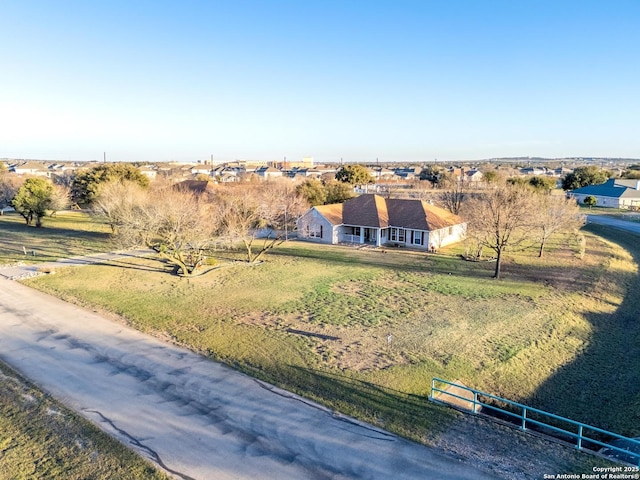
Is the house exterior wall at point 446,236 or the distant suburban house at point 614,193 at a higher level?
the distant suburban house at point 614,193

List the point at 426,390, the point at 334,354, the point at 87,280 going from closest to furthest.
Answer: the point at 426,390, the point at 334,354, the point at 87,280

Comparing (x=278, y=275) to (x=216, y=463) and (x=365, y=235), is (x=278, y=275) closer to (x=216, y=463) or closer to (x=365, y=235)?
(x=365, y=235)

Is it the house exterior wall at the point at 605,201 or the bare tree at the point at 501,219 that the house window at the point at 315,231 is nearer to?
the bare tree at the point at 501,219

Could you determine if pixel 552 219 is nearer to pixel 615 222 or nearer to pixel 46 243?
pixel 615 222

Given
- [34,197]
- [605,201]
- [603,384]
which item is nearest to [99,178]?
[34,197]

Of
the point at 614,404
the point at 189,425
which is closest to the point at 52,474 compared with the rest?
the point at 189,425

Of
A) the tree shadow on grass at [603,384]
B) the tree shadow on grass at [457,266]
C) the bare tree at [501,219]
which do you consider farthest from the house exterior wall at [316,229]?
the tree shadow on grass at [603,384]

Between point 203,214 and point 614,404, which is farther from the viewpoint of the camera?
point 203,214

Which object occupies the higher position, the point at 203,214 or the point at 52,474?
the point at 203,214

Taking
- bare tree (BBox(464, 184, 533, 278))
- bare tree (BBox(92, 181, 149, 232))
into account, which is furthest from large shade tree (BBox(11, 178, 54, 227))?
bare tree (BBox(464, 184, 533, 278))
